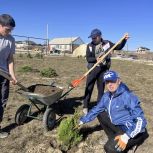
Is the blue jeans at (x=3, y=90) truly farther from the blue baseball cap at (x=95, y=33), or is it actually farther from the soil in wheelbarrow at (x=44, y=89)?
the blue baseball cap at (x=95, y=33)

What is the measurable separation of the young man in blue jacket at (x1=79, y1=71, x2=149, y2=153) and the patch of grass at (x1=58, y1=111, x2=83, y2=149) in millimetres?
211

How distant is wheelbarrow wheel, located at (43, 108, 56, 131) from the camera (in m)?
5.82

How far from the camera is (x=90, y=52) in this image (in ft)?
22.7

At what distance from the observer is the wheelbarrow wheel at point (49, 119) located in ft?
19.1

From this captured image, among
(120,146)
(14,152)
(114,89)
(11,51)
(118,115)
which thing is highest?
(11,51)

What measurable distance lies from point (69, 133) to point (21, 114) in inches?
56.1

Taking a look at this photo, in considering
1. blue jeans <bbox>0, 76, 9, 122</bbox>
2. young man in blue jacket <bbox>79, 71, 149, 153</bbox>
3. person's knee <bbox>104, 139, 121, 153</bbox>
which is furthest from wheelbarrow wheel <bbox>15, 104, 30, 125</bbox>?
person's knee <bbox>104, 139, 121, 153</bbox>

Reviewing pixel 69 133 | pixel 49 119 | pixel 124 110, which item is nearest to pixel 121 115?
pixel 124 110

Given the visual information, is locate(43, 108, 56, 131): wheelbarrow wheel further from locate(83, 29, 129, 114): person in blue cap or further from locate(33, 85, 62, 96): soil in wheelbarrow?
locate(83, 29, 129, 114): person in blue cap

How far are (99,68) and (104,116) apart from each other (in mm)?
1884

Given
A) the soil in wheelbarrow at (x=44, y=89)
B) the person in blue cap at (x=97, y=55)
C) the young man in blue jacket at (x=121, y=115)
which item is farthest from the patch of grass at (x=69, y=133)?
the person in blue cap at (x=97, y=55)

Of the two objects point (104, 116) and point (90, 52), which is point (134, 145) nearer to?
point (104, 116)

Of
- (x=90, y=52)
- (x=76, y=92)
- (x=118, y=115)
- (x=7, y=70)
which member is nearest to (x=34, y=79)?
(x=76, y=92)

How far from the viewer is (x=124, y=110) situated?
15.6 ft
